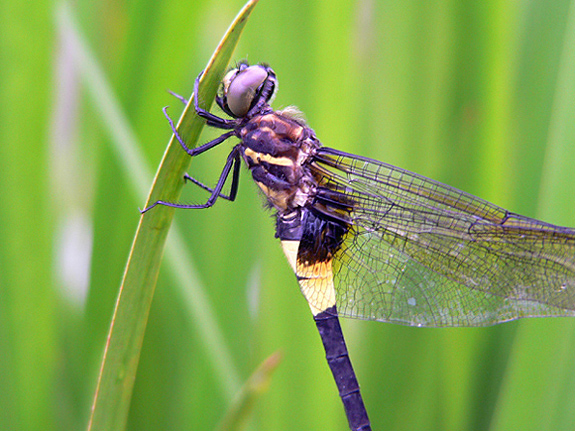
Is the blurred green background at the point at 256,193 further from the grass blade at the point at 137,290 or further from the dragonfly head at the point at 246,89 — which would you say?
the grass blade at the point at 137,290

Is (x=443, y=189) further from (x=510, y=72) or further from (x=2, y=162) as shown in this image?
(x=2, y=162)

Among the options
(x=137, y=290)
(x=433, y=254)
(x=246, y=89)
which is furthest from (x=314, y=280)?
(x=137, y=290)

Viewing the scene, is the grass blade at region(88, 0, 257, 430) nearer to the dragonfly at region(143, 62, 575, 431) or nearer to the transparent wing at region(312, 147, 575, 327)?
the dragonfly at region(143, 62, 575, 431)

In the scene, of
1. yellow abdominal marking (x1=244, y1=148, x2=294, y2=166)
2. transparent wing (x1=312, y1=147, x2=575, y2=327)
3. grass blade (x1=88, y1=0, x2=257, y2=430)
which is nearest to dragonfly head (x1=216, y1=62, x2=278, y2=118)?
yellow abdominal marking (x1=244, y1=148, x2=294, y2=166)

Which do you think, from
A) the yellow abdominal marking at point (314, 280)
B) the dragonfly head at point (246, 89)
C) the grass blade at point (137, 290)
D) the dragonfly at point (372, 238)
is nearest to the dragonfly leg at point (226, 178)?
the dragonfly at point (372, 238)

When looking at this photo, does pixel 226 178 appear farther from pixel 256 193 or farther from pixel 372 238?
pixel 372 238

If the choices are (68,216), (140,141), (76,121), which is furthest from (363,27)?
(68,216)
